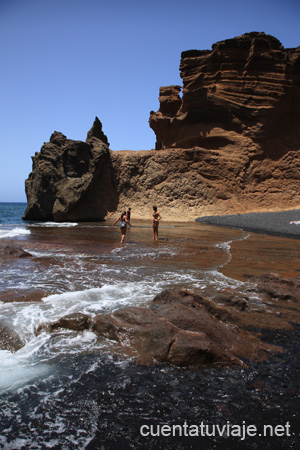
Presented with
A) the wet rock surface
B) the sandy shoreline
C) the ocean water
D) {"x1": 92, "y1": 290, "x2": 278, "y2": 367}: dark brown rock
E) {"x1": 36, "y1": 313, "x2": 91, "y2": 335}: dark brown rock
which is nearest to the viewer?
the wet rock surface

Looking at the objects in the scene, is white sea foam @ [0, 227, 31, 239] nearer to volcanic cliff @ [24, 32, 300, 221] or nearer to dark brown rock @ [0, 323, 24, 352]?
volcanic cliff @ [24, 32, 300, 221]

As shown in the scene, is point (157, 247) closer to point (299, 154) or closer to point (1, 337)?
point (1, 337)

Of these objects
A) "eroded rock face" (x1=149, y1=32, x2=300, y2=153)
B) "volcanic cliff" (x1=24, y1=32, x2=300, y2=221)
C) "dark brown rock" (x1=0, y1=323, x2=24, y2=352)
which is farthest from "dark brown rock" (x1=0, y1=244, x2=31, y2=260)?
"eroded rock face" (x1=149, y1=32, x2=300, y2=153)

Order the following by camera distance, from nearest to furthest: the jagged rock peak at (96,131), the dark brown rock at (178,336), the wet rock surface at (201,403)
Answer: the wet rock surface at (201,403) < the dark brown rock at (178,336) < the jagged rock peak at (96,131)

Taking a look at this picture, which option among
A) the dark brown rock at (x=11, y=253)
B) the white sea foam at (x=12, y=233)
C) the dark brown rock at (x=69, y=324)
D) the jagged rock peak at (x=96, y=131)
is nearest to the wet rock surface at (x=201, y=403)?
the dark brown rock at (x=69, y=324)

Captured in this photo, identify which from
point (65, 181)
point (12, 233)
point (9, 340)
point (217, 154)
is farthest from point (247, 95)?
point (9, 340)

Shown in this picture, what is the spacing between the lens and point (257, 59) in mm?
30297

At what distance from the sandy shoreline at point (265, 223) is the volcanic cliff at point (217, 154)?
15.5 feet

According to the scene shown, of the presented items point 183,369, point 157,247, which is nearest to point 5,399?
point 183,369

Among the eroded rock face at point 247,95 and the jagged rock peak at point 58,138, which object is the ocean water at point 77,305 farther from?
the eroded rock face at point 247,95

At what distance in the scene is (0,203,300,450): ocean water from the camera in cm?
265

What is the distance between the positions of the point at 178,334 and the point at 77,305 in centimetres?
238

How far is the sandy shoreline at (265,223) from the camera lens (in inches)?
665

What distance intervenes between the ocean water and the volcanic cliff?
17548 mm
